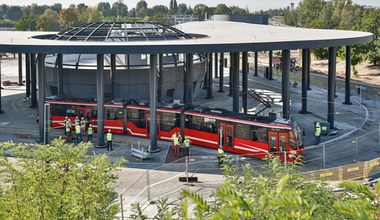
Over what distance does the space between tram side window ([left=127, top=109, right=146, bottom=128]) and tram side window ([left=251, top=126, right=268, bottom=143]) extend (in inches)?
375

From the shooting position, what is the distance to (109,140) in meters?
33.8

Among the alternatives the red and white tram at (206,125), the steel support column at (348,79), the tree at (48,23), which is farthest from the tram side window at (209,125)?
the tree at (48,23)

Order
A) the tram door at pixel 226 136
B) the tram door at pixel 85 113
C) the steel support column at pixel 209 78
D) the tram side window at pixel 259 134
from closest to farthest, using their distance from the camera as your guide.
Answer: the tram side window at pixel 259 134
the tram door at pixel 226 136
the tram door at pixel 85 113
the steel support column at pixel 209 78

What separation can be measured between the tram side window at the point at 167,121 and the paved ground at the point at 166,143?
1251 millimetres

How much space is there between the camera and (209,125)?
3362 centimetres

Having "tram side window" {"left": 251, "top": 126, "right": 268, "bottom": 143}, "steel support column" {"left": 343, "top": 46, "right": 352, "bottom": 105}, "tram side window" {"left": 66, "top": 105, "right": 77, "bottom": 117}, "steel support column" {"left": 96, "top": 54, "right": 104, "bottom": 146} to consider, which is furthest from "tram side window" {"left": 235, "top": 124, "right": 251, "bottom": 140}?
"steel support column" {"left": 343, "top": 46, "right": 352, "bottom": 105}

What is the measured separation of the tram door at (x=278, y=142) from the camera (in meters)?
29.8

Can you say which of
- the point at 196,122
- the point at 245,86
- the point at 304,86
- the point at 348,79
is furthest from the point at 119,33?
the point at 348,79

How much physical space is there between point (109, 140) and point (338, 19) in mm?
154398

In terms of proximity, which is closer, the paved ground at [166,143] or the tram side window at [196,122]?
the paved ground at [166,143]

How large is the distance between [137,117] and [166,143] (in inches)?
125

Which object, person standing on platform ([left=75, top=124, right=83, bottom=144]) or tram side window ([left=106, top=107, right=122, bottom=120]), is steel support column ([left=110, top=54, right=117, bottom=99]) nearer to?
tram side window ([left=106, top=107, right=122, bottom=120])

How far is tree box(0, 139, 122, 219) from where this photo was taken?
36.5ft

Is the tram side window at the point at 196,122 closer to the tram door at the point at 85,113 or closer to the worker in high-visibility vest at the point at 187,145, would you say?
the worker in high-visibility vest at the point at 187,145
